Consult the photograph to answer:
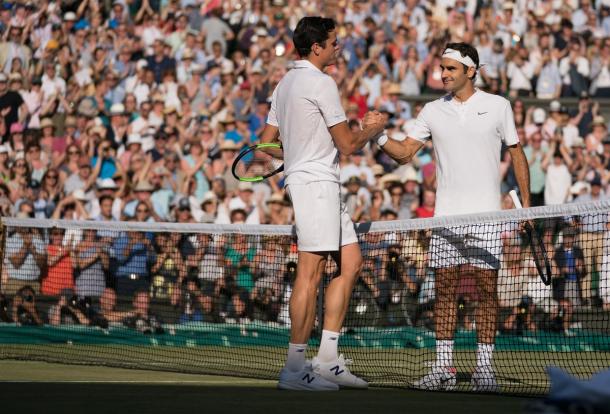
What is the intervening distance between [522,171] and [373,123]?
122cm

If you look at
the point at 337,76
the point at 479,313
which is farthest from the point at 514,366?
the point at 337,76

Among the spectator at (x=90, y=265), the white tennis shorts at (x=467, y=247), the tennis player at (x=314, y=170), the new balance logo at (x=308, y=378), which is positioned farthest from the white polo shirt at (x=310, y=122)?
the spectator at (x=90, y=265)

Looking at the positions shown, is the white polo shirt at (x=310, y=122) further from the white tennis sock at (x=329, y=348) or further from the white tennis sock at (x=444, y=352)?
the white tennis sock at (x=444, y=352)

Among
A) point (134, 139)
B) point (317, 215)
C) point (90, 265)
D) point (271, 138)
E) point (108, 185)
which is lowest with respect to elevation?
point (90, 265)

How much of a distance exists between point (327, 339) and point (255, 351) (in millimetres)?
3661

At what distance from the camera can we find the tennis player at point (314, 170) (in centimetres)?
859

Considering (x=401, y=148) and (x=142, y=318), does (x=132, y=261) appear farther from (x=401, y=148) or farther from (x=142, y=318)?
(x=401, y=148)

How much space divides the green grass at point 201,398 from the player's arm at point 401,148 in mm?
1619

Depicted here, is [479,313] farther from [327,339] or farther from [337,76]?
[337,76]

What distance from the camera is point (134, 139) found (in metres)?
20.2

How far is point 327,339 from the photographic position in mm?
8828

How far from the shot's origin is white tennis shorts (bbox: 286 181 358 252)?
8.66 meters

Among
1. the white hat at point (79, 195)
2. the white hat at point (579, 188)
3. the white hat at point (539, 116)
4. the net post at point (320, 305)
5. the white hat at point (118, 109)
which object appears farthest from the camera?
the white hat at point (118, 109)

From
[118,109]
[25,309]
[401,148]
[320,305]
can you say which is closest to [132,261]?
[25,309]
